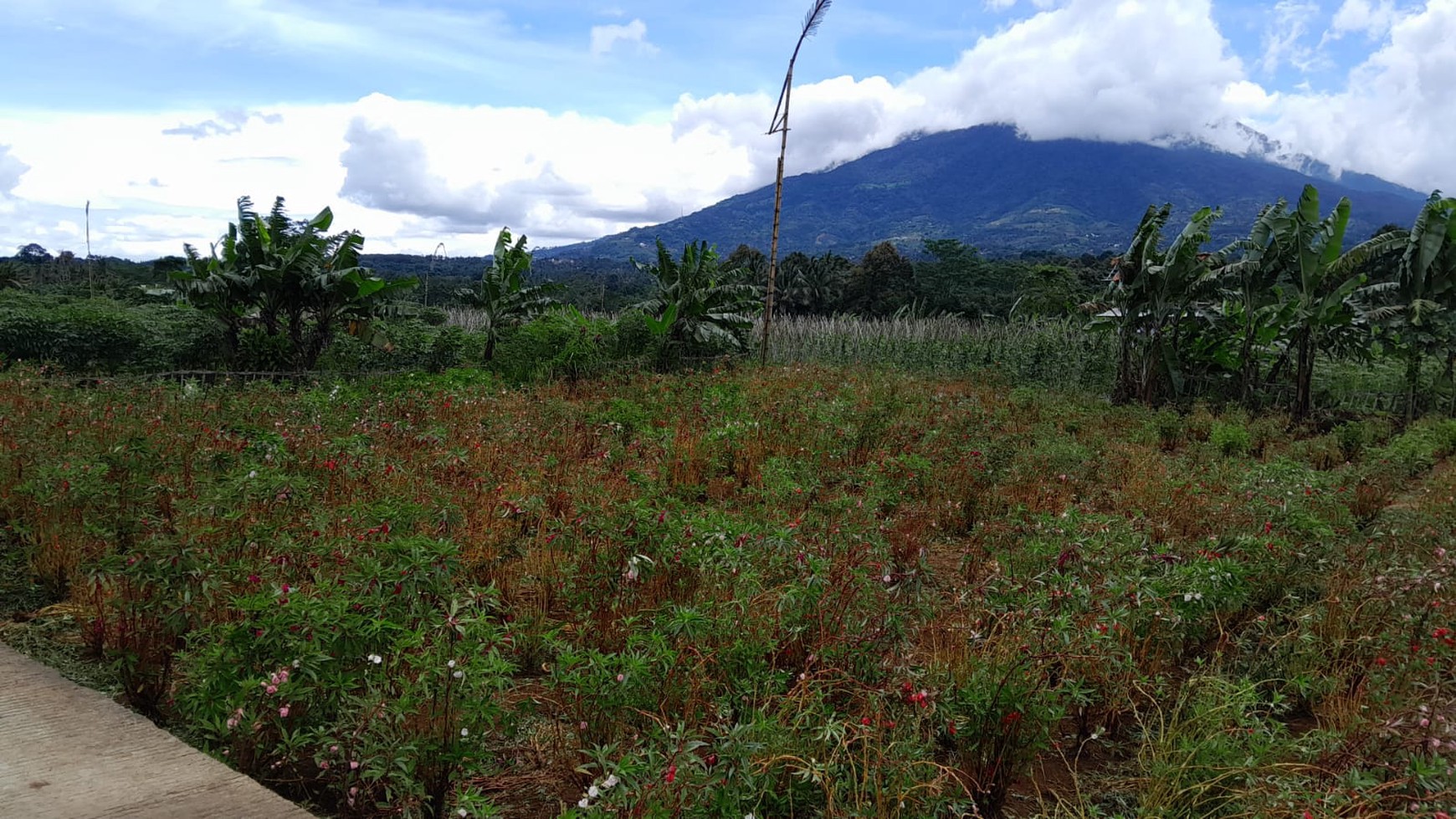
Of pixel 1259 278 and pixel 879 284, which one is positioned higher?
pixel 879 284

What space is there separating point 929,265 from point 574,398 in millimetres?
40164

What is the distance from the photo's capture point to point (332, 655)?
238 cm

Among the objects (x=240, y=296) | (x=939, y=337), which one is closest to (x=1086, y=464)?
(x=240, y=296)

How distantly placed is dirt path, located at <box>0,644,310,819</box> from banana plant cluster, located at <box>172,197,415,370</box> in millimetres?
8861

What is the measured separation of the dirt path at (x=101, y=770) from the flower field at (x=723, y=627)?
141 mm

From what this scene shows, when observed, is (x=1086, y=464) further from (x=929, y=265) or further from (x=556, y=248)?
(x=556, y=248)

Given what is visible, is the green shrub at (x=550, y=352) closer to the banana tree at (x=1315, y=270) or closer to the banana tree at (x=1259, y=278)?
the banana tree at (x=1259, y=278)

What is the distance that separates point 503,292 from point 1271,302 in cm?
1289

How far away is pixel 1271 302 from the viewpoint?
12.4m

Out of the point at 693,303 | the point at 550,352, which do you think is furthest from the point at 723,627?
the point at 693,303

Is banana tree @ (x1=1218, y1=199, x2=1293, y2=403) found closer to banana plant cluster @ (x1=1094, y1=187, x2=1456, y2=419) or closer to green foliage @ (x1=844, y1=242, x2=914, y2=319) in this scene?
banana plant cluster @ (x1=1094, y1=187, x2=1456, y2=419)

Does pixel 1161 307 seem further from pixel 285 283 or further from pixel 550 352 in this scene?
pixel 285 283

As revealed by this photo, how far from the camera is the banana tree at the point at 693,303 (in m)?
14.0

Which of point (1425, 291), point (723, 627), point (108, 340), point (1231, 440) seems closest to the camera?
point (723, 627)
